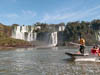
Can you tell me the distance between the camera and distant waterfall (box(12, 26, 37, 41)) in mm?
136000

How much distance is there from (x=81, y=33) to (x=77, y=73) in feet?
454

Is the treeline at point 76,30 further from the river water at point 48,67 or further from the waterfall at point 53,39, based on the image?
the river water at point 48,67

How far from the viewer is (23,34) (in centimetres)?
13600

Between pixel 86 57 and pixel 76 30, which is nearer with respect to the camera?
pixel 86 57

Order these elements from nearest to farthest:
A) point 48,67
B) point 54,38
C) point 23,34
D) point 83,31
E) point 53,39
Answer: point 48,67 < point 53,39 < point 23,34 < point 54,38 < point 83,31

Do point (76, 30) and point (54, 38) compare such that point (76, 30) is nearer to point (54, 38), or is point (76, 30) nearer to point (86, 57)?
point (54, 38)

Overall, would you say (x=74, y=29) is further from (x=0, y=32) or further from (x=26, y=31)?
(x=0, y=32)

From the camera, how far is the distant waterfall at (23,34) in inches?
5354

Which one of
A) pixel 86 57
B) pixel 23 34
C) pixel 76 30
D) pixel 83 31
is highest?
pixel 76 30

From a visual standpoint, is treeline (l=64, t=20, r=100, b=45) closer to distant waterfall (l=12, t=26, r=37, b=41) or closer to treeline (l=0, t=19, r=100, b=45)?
treeline (l=0, t=19, r=100, b=45)

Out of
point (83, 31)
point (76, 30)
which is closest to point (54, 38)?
point (76, 30)

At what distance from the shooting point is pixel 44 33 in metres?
144

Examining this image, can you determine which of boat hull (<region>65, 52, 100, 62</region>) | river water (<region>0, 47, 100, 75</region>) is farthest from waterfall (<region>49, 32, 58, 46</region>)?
boat hull (<region>65, 52, 100, 62</region>)

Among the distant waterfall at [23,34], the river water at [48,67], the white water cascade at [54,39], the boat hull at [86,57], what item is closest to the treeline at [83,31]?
the white water cascade at [54,39]
